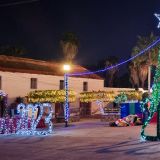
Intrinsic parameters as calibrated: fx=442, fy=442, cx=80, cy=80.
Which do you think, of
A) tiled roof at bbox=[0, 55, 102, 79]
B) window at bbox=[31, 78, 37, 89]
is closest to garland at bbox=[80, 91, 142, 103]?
tiled roof at bbox=[0, 55, 102, 79]

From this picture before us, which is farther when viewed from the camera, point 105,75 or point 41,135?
point 105,75

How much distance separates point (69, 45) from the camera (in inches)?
2304

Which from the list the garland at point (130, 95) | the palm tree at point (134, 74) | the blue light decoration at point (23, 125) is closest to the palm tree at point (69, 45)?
the palm tree at point (134, 74)

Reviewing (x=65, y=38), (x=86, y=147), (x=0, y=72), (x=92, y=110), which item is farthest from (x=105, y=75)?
(x=86, y=147)

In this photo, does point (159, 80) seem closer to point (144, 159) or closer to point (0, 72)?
point (144, 159)

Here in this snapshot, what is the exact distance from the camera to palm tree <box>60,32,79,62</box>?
192ft

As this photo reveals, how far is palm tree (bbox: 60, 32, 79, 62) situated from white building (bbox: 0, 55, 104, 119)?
48.6 feet

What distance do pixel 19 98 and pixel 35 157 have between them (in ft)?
69.4

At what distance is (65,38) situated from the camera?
193 ft

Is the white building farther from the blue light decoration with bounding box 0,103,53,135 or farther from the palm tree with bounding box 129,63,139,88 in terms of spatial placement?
the palm tree with bounding box 129,63,139,88

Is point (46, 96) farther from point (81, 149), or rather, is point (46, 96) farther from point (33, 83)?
point (81, 149)

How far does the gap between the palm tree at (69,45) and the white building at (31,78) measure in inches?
583

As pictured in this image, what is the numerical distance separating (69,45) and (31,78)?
23.0m

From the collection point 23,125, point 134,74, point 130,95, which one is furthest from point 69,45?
point 23,125
